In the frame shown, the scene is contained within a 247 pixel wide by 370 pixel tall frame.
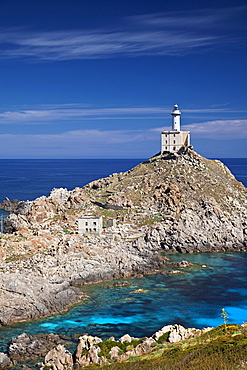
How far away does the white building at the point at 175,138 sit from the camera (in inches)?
4274

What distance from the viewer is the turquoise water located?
43.7 meters

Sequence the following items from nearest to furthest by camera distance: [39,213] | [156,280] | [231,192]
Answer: [156,280]
[39,213]
[231,192]

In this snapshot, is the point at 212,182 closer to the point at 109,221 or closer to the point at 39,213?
the point at 109,221

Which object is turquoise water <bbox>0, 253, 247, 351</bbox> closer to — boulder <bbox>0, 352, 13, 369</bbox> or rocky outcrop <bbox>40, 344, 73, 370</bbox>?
boulder <bbox>0, 352, 13, 369</bbox>

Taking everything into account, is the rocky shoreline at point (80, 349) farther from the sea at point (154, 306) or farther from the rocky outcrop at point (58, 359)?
the sea at point (154, 306)

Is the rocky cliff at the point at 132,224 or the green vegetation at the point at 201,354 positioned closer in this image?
the green vegetation at the point at 201,354

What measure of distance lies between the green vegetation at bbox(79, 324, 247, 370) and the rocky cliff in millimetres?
17495

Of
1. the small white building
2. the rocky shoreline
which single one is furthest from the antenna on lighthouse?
the rocky shoreline

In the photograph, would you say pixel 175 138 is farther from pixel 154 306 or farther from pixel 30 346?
pixel 30 346

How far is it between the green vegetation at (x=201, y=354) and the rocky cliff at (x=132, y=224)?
1750 cm

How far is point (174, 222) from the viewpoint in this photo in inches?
3073

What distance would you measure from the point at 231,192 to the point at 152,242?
29.7m

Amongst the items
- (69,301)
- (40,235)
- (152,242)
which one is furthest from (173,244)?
(69,301)

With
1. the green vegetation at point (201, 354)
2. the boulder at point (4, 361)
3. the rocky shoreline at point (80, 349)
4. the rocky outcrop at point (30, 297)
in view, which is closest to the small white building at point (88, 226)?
the rocky outcrop at point (30, 297)
